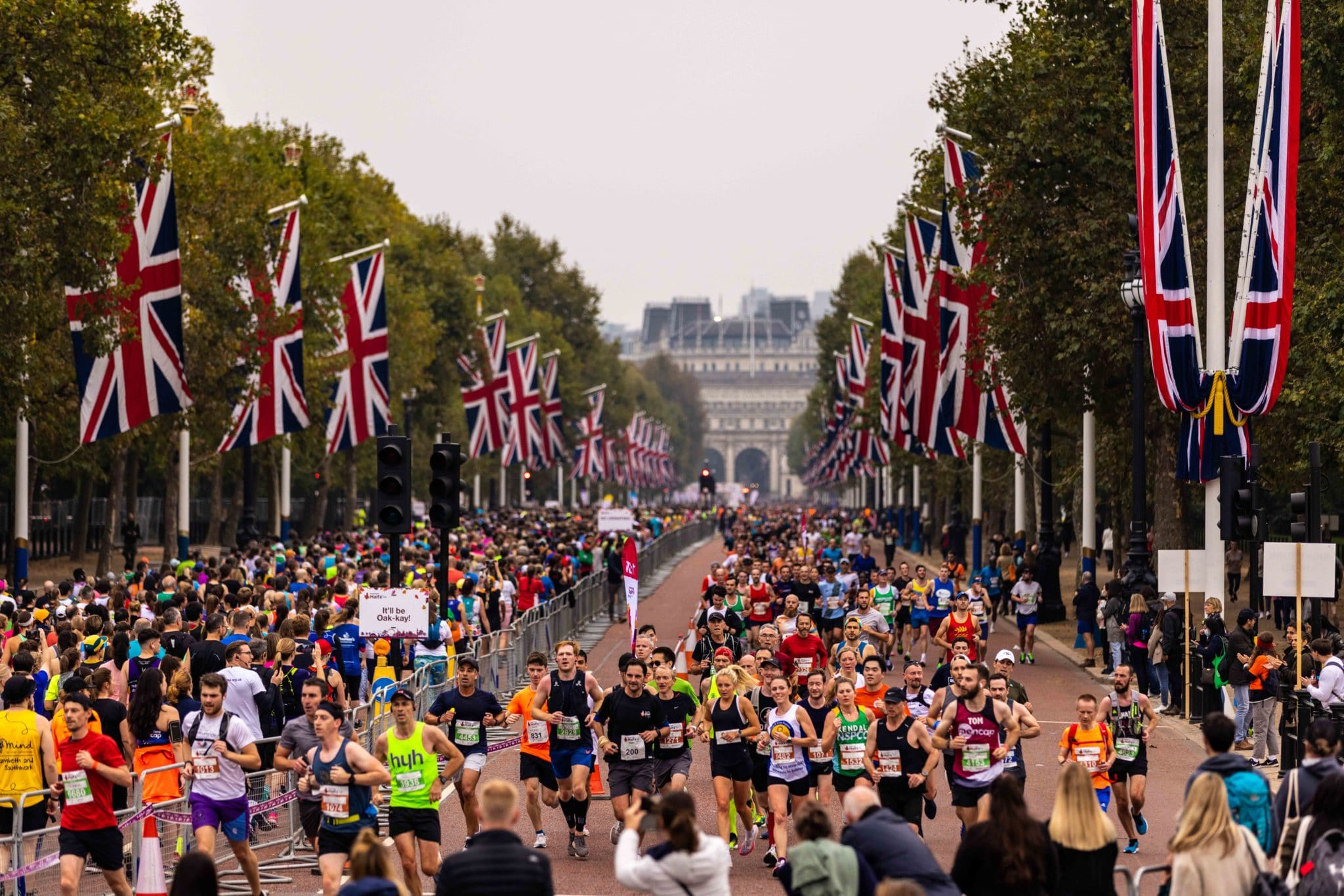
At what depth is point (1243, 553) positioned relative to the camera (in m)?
50.9

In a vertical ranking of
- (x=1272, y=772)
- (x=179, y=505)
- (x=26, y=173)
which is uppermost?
(x=26, y=173)

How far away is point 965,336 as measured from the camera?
37469 mm

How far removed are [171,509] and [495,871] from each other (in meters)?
41.1

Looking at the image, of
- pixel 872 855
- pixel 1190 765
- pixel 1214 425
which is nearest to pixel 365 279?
Answer: pixel 1214 425

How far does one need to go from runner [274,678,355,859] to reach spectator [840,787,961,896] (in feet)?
16.7

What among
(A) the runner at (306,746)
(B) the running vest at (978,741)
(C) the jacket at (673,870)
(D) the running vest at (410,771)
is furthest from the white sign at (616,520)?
(C) the jacket at (673,870)

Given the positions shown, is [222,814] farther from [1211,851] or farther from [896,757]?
[1211,851]

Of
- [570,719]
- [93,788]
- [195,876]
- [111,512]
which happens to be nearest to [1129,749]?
[570,719]

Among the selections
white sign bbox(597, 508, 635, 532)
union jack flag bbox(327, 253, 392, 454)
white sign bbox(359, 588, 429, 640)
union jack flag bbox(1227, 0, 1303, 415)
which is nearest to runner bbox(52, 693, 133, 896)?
white sign bbox(359, 588, 429, 640)

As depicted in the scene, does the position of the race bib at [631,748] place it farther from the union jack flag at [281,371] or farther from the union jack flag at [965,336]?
the union jack flag at [281,371]

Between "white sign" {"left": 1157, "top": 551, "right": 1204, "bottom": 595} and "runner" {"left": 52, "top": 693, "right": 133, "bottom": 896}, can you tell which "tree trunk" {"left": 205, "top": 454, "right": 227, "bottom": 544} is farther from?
"runner" {"left": 52, "top": 693, "right": 133, "bottom": 896}

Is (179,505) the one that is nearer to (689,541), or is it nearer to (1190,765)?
(1190,765)

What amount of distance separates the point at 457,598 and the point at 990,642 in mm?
11533

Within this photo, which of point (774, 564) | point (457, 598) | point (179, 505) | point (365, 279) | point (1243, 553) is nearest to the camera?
point (457, 598)
